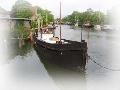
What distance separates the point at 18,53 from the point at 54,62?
9035mm

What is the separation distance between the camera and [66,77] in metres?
20.8

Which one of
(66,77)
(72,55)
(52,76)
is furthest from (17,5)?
(66,77)

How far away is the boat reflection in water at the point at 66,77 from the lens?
61.9 ft

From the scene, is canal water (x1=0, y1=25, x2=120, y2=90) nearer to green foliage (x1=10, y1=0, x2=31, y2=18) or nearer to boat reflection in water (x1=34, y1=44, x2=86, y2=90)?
boat reflection in water (x1=34, y1=44, x2=86, y2=90)

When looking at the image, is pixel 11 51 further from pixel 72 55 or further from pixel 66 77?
pixel 66 77

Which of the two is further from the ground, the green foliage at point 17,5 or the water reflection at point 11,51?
the green foliage at point 17,5

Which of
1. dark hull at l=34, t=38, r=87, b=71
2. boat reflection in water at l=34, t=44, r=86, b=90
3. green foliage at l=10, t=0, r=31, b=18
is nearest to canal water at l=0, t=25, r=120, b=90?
boat reflection in water at l=34, t=44, r=86, b=90

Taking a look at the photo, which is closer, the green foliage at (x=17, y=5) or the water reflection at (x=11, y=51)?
the water reflection at (x=11, y=51)

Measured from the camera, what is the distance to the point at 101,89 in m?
17.7

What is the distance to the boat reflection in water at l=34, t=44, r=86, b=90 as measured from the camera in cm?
1886

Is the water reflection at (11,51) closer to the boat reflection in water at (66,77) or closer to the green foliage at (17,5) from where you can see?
the boat reflection in water at (66,77)

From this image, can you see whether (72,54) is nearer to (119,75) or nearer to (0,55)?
(119,75)

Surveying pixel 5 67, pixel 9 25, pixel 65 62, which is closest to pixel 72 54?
pixel 65 62

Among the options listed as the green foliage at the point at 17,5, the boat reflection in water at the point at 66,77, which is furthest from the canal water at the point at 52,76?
the green foliage at the point at 17,5
